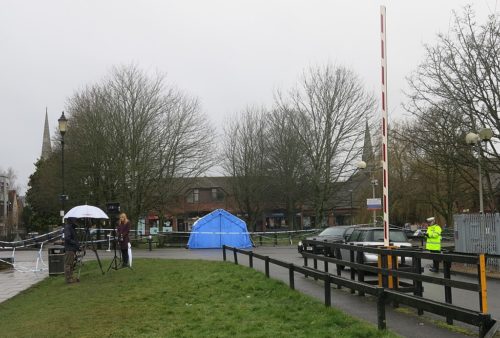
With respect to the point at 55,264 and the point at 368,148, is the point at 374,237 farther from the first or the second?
the point at 368,148

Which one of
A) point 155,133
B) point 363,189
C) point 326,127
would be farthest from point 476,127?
point 363,189

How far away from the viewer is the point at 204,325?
8.55m

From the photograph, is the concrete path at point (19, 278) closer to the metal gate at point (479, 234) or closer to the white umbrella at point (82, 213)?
the white umbrella at point (82, 213)

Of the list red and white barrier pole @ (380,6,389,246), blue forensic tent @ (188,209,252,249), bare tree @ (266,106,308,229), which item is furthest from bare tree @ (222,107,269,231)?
red and white barrier pole @ (380,6,389,246)

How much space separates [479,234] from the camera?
20.1 m

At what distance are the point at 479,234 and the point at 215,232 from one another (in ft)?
59.4

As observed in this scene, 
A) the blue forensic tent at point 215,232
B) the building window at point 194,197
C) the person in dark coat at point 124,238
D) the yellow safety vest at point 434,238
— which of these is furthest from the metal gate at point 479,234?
the building window at point 194,197

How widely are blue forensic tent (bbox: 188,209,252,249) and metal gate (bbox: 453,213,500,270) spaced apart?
640 inches

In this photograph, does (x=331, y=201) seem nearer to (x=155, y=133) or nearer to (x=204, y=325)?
(x=155, y=133)

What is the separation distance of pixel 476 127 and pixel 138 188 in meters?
24.8

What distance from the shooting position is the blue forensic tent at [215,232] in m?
34.7

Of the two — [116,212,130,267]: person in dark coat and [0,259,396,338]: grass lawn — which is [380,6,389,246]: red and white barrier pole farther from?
[116,212,130,267]: person in dark coat

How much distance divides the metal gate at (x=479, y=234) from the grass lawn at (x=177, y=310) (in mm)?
9108

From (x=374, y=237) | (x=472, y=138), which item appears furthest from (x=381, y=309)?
(x=472, y=138)
